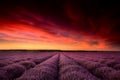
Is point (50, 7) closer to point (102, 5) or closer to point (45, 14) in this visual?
point (45, 14)

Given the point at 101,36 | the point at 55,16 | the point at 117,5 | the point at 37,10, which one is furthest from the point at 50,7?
the point at 101,36

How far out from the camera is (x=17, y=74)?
8.36 meters

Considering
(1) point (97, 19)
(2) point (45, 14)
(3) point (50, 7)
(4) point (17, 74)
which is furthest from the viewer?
(1) point (97, 19)

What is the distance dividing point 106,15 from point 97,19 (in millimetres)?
1160

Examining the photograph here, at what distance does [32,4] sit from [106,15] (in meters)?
5.83

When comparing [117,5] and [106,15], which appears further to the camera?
[106,15]

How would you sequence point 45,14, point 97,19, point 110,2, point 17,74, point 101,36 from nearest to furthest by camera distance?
1. point 17,74
2. point 110,2
3. point 45,14
4. point 97,19
5. point 101,36

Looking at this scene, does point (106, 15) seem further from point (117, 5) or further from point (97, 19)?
point (117, 5)

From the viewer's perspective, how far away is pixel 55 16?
1630 centimetres

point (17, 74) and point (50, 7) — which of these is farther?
point (50, 7)

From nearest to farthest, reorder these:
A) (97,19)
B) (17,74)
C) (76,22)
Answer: (17,74)
(97,19)
(76,22)

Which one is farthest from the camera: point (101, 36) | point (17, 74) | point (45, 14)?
point (101, 36)

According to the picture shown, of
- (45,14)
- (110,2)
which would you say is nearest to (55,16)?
(45,14)

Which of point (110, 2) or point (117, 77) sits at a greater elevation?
point (110, 2)
